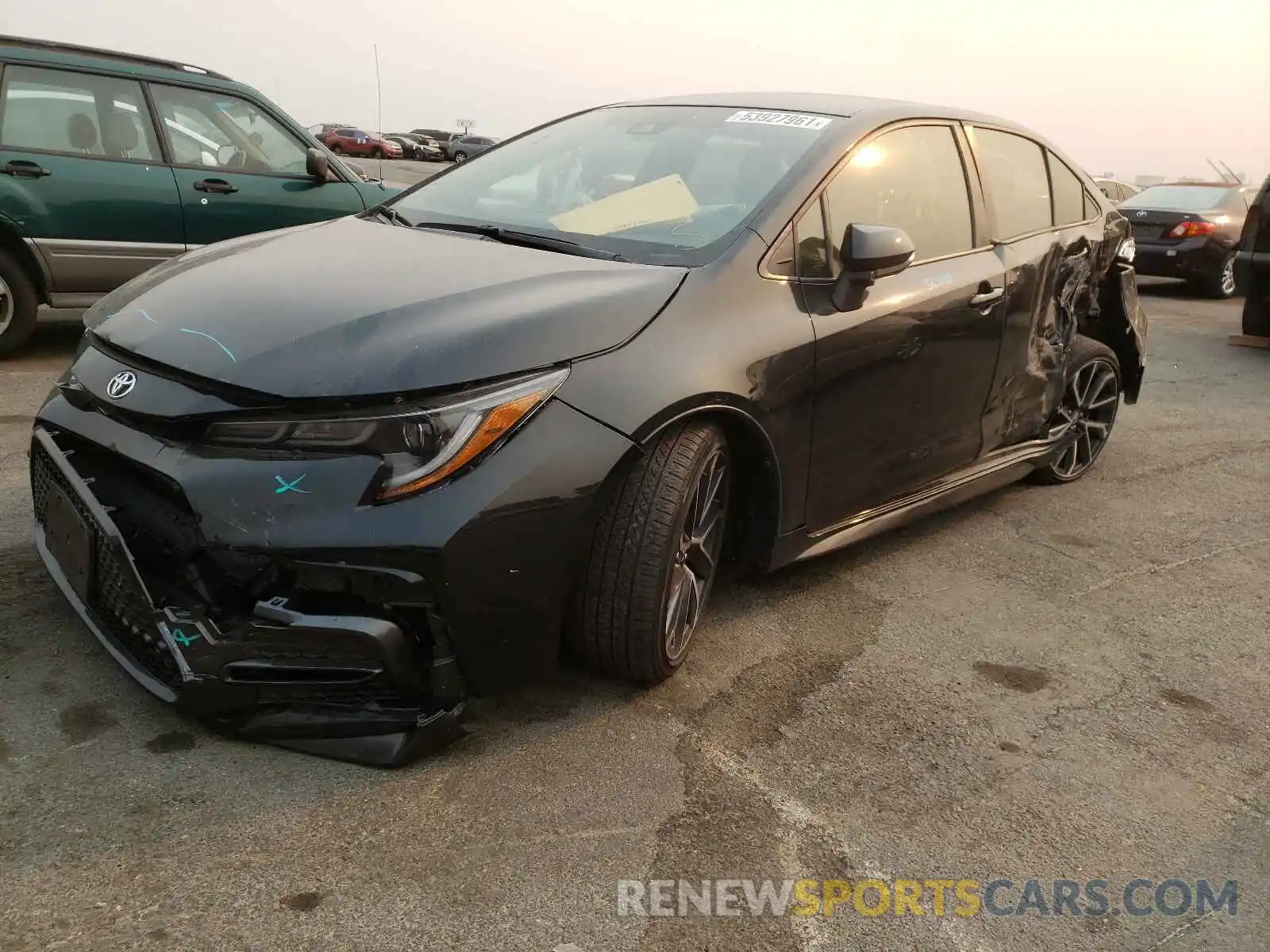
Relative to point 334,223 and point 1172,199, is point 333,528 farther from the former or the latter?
point 1172,199

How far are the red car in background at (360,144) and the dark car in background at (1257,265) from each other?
39.6 meters

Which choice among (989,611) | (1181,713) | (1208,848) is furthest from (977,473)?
(1208,848)

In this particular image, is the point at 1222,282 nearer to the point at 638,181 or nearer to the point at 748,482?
the point at 638,181

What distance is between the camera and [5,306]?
18.1 feet

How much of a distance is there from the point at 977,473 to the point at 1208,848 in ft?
5.96

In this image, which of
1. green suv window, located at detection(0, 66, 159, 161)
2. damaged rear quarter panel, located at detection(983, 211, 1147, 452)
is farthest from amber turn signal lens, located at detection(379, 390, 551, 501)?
green suv window, located at detection(0, 66, 159, 161)

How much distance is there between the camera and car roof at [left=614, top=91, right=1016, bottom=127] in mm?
3526

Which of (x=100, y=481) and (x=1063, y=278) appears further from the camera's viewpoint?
(x=1063, y=278)

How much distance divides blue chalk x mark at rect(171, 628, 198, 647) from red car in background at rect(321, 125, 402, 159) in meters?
44.3

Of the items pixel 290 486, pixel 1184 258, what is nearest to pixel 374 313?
pixel 290 486

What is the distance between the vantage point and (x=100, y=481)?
238cm

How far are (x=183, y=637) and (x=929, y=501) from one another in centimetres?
249

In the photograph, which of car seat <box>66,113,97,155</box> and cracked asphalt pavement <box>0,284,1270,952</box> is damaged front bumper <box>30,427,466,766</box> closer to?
cracked asphalt pavement <box>0,284,1270,952</box>

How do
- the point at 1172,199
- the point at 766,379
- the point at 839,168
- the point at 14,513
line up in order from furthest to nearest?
the point at 1172,199
the point at 14,513
the point at 839,168
the point at 766,379
